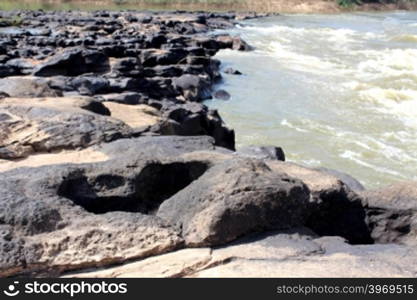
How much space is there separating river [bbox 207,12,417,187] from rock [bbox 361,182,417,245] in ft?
11.0

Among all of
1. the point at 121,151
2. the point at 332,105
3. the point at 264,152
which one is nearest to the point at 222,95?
the point at 332,105

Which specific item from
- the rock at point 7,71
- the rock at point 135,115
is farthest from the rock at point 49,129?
the rock at point 7,71

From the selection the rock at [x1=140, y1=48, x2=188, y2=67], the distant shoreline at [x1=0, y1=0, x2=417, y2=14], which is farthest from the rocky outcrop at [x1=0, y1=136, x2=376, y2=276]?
the distant shoreline at [x1=0, y1=0, x2=417, y2=14]

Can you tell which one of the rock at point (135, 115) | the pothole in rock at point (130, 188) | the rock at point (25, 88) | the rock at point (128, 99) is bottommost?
the rock at point (128, 99)

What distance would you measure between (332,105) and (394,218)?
31.1 ft

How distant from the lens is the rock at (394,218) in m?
5.25

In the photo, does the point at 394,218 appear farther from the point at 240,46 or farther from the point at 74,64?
the point at 240,46

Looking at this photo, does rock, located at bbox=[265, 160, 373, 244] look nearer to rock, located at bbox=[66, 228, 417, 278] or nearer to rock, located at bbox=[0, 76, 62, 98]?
rock, located at bbox=[66, 228, 417, 278]

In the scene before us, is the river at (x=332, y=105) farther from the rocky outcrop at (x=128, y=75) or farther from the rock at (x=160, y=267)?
the rock at (x=160, y=267)

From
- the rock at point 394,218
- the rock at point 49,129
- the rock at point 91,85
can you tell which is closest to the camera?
the rock at point 394,218

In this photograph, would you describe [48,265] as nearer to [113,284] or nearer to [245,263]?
[113,284]

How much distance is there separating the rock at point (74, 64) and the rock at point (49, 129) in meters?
9.00

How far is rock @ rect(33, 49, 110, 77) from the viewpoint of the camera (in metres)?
15.7

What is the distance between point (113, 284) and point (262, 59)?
816 inches
